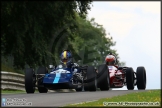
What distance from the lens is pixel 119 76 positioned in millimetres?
29859

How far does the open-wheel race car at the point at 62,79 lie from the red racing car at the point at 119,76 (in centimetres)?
75

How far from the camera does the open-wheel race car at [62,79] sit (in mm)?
25062

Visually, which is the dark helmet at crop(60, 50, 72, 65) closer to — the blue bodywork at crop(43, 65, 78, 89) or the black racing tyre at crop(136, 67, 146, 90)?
the blue bodywork at crop(43, 65, 78, 89)

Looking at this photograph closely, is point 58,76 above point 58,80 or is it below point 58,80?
above

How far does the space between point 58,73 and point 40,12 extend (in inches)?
369

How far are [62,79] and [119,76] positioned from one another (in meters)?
5.34

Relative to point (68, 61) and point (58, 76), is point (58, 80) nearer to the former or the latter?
point (58, 76)

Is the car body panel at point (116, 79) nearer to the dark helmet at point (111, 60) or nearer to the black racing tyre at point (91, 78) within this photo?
A: the dark helmet at point (111, 60)

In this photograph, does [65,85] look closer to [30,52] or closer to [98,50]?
[30,52]

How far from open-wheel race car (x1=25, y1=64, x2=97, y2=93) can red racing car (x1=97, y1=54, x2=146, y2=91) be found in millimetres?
752

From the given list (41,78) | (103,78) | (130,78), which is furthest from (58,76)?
(130,78)

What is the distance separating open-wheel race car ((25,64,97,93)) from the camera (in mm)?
25062

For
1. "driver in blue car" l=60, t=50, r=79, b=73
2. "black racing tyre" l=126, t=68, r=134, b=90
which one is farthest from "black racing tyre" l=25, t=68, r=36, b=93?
"black racing tyre" l=126, t=68, r=134, b=90

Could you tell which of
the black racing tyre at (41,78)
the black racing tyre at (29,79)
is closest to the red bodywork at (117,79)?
the black racing tyre at (41,78)
